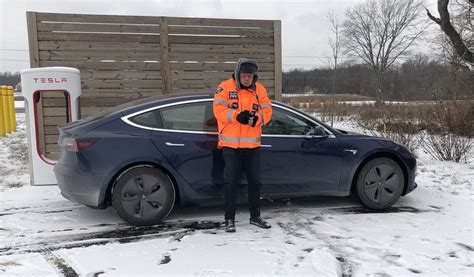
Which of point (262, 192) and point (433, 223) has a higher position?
point (262, 192)

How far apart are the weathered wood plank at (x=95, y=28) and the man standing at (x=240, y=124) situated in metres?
4.31

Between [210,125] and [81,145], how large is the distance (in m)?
1.45

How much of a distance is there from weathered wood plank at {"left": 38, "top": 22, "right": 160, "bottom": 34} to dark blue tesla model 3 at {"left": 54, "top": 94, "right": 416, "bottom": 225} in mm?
3657

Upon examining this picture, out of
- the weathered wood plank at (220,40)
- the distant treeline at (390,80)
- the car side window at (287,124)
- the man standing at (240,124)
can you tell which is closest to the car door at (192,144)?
the man standing at (240,124)

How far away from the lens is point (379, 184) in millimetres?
5285

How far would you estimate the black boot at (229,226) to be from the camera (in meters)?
4.51

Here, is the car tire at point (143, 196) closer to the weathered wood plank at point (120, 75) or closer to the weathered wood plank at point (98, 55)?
the weathered wood plank at point (120, 75)

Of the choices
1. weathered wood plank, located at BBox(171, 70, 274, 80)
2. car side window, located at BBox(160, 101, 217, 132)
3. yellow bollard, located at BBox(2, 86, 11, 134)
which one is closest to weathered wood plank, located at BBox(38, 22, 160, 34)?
weathered wood plank, located at BBox(171, 70, 274, 80)

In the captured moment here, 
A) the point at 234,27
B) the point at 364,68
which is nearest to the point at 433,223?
the point at 234,27

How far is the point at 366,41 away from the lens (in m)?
50.1

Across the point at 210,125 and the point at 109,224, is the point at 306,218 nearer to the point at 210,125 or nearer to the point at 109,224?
the point at 210,125

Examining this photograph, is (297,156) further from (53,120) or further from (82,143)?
(53,120)

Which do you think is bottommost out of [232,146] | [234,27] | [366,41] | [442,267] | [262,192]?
[442,267]

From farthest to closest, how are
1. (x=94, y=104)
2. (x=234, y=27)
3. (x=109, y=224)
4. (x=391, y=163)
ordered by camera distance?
(x=234, y=27) < (x=94, y=104) < (x=391, y=163) < (x=109, y=224)
